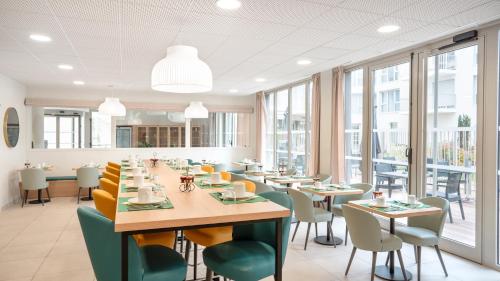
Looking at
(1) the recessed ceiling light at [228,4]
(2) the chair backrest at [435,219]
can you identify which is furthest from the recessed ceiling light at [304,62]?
(2) the chair backrest at [435,219]

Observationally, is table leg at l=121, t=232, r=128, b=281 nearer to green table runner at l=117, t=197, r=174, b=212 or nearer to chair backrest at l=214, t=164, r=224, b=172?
green table runner at l=117, t=197, r=174, b=212

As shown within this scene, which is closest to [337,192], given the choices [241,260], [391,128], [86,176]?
[391,128]

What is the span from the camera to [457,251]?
402 cm

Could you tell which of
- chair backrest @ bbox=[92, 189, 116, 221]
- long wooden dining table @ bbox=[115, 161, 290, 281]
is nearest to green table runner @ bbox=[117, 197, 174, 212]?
long wooden dining table @ bbox=[115, 161, 290, 281]

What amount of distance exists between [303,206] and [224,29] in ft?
7.33

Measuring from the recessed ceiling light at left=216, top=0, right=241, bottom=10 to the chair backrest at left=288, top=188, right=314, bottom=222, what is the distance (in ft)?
7.42

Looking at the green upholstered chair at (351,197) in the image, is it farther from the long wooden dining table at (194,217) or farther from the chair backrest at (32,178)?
the chair backrest at (32,178)

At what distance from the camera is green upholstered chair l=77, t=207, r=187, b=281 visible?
1.83 meters

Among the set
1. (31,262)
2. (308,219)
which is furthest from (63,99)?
(308,219)

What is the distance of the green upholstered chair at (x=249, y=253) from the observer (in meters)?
2.05

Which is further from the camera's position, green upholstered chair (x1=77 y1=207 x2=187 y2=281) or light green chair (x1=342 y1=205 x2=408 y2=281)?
light green chair (x1=342 y1=205 x2=408 y2=281)

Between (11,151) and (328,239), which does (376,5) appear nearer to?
(328,239)

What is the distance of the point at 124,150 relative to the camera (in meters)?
8.61

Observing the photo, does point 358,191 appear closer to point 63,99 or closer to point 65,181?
point 65,181
